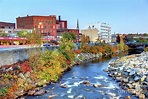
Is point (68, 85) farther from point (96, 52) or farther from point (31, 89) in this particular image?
point (96, 52)

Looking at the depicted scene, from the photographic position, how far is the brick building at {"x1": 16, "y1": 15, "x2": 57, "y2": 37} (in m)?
107

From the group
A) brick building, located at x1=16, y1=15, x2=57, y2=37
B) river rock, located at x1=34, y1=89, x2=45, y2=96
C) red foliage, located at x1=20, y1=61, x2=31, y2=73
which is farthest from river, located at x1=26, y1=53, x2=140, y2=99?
brick building, located at x1=16, y1=15, x2=57, y2=37

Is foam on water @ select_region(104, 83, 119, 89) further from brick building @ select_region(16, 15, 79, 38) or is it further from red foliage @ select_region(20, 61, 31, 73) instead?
brick building @ select_region(16, 15, 79, 38)

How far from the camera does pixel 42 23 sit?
107000 mm

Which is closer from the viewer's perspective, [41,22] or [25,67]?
[25,67]

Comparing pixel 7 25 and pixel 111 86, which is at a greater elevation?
pixel 7 25

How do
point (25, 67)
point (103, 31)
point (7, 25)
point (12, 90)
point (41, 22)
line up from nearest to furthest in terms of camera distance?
point (12, 90)
point (25, 67)
point (41, 22)
point (7, 25)
point (103, 31)

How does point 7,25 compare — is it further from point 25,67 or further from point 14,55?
point 25,67

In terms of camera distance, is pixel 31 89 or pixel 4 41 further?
pixel 4 41

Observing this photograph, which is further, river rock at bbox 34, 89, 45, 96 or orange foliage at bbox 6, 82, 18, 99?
river rock at bbox 34, 89, 45, 96

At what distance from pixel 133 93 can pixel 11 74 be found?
46.2 feet

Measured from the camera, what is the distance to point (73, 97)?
79.8ft

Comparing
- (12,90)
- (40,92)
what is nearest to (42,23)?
(40,92)

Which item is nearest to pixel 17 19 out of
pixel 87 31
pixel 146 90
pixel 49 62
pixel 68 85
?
pixel 87 31
